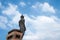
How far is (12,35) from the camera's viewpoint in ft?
68.0

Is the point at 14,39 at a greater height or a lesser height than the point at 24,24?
lesser

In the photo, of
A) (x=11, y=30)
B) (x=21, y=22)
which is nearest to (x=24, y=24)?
(x=21, y=22)

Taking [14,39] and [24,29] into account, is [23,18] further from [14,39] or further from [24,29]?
[14,39]

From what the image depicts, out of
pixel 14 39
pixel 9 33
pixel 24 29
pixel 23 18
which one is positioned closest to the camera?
pixel 14 39

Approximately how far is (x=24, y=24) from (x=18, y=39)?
11441 millimetres

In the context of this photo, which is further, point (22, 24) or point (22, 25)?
point (22, 24)

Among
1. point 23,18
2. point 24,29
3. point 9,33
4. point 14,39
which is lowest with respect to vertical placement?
point 14,39

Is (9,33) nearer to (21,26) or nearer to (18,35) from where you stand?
(18,35)

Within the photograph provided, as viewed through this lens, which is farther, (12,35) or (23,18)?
(23,18)

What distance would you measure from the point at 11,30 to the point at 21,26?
9424 mm

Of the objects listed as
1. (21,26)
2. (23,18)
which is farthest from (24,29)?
(23,18)

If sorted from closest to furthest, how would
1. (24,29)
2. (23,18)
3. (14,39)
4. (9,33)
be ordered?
(14,39), (9,33), (24,29), (23,18)

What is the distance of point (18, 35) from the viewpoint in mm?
20969

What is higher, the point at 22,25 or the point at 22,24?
the point at 22,24
